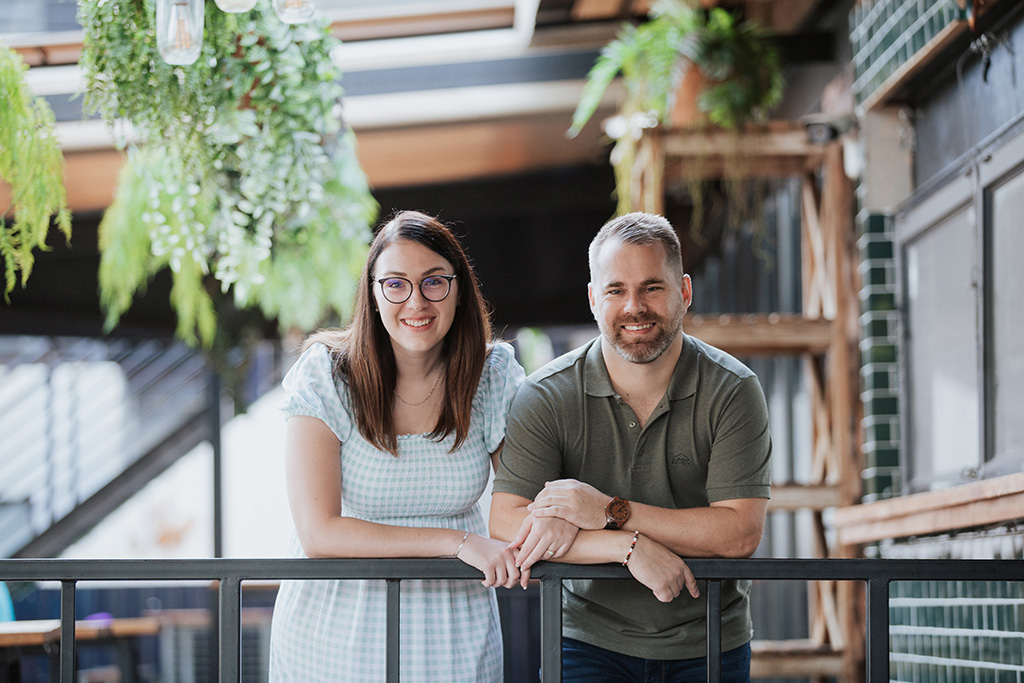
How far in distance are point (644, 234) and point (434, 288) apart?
38cm

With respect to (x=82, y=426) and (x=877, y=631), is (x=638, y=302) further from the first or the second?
(x=82, y=426)

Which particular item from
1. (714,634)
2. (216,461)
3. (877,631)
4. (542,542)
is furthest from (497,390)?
(216,461)

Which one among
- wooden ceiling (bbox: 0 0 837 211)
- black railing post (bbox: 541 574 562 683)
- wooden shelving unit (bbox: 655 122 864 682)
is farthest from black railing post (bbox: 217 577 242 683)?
wooden ceiling (bbox: 0 0 837 211)

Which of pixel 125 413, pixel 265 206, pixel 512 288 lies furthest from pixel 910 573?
pixel 125 413

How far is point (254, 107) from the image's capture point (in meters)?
2.71

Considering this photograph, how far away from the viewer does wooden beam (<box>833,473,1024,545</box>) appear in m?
2.00

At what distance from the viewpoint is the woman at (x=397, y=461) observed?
180 centimetres

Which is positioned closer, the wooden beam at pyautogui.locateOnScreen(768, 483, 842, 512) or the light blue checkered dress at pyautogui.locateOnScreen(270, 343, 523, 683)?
the light blue checkered dress at pyautogui.locateOnScreen(270, 343, 523, 683)

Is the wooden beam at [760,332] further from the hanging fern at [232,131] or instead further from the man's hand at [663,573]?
the man's hand at [663,573]

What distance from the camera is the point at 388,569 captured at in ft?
5.09

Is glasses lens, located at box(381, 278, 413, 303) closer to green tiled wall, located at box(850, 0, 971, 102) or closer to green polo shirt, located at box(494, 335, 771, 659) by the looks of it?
green polo shirt, located at box(494, 335, 771, 659)

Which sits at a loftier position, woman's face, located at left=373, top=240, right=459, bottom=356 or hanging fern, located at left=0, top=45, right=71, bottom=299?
hanging fern, located at left=0, top=45, right=71, bottom=299

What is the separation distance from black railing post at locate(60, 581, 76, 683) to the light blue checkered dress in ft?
1.32

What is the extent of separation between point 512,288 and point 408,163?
1049 mm
